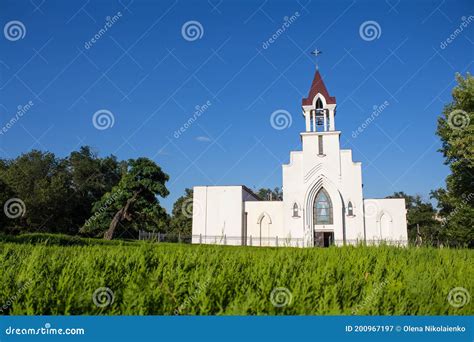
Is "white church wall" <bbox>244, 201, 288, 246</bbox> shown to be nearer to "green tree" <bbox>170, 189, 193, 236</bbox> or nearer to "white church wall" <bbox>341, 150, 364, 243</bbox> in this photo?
"white church wall" <bbox>341, 150, 364, 243</bbox>

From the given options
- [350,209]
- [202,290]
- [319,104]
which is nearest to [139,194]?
[350,209]

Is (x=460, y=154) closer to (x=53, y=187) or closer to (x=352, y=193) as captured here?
(x=352, y=193)

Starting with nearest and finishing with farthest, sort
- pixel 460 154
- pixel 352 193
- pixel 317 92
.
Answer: pixel 460 154
pixel 352 193
pixel 317 92

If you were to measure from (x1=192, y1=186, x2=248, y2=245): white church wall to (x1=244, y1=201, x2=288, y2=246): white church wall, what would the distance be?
119 centimetres

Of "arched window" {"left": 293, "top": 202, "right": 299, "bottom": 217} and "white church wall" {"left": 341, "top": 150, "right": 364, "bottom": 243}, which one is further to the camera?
"arched window" {"left": 293, "top": 202, "right": 299, "bottom": 217}

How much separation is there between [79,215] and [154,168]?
70.3 feet

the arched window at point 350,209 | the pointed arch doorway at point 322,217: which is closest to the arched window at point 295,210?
the pointed arch doorway at point 322,217

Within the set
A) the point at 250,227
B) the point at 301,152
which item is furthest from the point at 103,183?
the point at 301,152

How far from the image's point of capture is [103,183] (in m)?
54.2

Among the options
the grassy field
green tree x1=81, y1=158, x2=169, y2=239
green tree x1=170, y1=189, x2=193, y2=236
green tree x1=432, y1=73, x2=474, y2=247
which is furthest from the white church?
the grassy field

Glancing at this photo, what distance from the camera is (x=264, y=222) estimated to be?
Result: 36.4m

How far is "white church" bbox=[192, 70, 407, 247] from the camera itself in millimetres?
33156

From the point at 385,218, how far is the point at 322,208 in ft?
19.3

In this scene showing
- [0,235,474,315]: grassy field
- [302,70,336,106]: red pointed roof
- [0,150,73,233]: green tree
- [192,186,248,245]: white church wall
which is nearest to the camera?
[0,235,474,315]: grassy field
